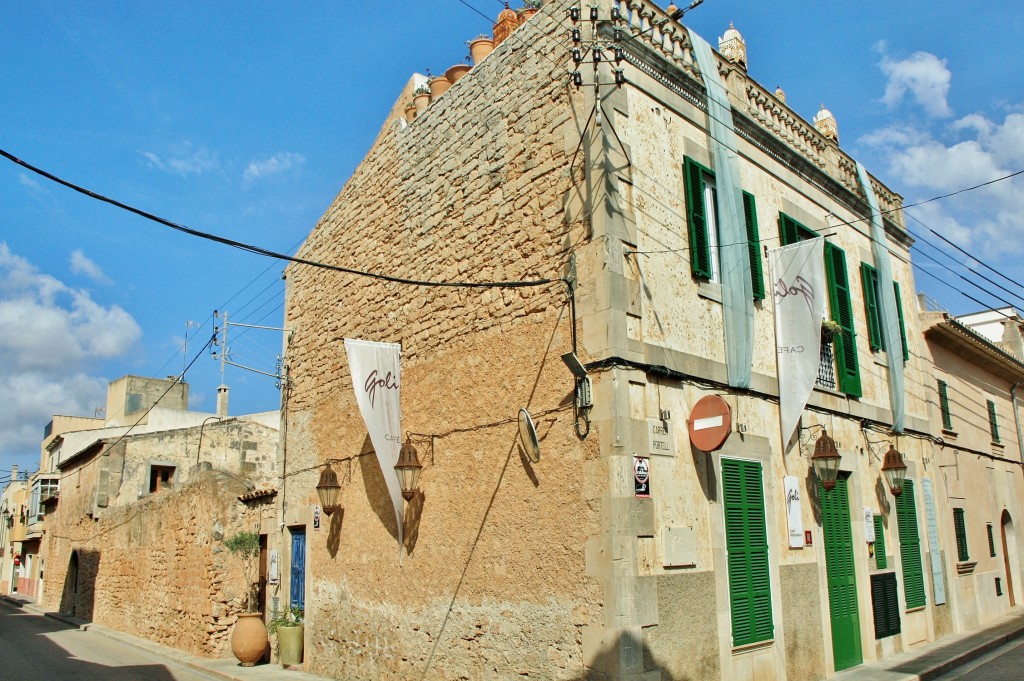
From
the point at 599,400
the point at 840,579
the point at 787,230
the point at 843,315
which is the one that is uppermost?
the point at 787,230

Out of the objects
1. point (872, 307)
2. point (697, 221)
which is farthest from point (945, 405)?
point (697, 221)

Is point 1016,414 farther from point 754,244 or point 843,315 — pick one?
point 754,244

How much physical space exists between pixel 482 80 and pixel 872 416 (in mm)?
7859

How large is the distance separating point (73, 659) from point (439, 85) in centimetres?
1193

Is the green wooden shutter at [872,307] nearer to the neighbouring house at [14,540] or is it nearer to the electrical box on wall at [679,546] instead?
the electrical box on wall at [679,546]

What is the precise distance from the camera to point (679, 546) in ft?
26.0

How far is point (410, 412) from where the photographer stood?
10.5 m

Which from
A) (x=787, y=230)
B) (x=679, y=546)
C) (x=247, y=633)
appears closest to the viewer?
(x=679, y=546)

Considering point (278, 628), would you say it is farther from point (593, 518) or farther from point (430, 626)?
point (593, 518)

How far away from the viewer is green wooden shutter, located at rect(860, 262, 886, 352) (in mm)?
13008

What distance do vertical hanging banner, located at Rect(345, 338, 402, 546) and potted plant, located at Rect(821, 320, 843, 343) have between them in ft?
20.4

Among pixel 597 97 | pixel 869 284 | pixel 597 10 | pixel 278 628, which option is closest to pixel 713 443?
pixel 597 97

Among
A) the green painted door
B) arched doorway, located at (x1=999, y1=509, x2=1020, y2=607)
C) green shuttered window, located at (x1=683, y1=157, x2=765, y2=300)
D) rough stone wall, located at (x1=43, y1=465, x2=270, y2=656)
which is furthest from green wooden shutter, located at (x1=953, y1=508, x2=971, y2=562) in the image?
rough stone wall, located at (x1=43, y1=465, x2=270, y2=656)

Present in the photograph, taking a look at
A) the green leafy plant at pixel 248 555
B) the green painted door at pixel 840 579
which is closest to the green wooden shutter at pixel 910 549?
the green painted door at pixel 840 579
